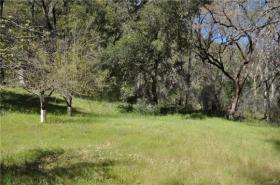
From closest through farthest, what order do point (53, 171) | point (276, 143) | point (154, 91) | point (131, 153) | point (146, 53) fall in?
1. point (53, 171)
2. point (131, 153)
3. point (276, 143)
4. point (146, 53)
5. point (154, 91)

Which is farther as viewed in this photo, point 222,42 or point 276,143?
point 222,42

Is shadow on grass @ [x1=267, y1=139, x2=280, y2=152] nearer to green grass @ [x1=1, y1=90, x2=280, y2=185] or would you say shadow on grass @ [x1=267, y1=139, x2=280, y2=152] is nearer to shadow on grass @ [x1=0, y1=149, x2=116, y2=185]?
green grass @ [x1=1, y1=90, x2=280, y2=185]

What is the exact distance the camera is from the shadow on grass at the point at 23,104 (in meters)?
31.7

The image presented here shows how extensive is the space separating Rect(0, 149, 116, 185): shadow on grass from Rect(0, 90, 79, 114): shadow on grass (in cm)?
1569

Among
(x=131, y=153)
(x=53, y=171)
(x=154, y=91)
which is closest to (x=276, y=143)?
(x=131, y=153)

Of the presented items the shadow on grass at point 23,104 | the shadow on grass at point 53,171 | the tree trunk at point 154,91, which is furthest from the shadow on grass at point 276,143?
the tree trunk at point 154,91

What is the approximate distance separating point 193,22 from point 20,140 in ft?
80.1

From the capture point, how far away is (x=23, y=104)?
34.2 m

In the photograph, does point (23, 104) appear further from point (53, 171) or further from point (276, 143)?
point (53, 171)

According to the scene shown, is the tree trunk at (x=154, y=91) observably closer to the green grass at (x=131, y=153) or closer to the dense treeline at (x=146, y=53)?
the dense treeline at (x=146, y=53)

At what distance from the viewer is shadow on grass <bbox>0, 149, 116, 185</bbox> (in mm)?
11812

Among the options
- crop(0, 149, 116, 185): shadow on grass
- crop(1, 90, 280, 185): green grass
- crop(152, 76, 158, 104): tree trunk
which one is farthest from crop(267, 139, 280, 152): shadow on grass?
crop(152, 76, 158, 104): tree trunk

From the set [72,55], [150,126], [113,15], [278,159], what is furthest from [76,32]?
[278,159]

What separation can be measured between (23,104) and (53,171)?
21.6 metres
